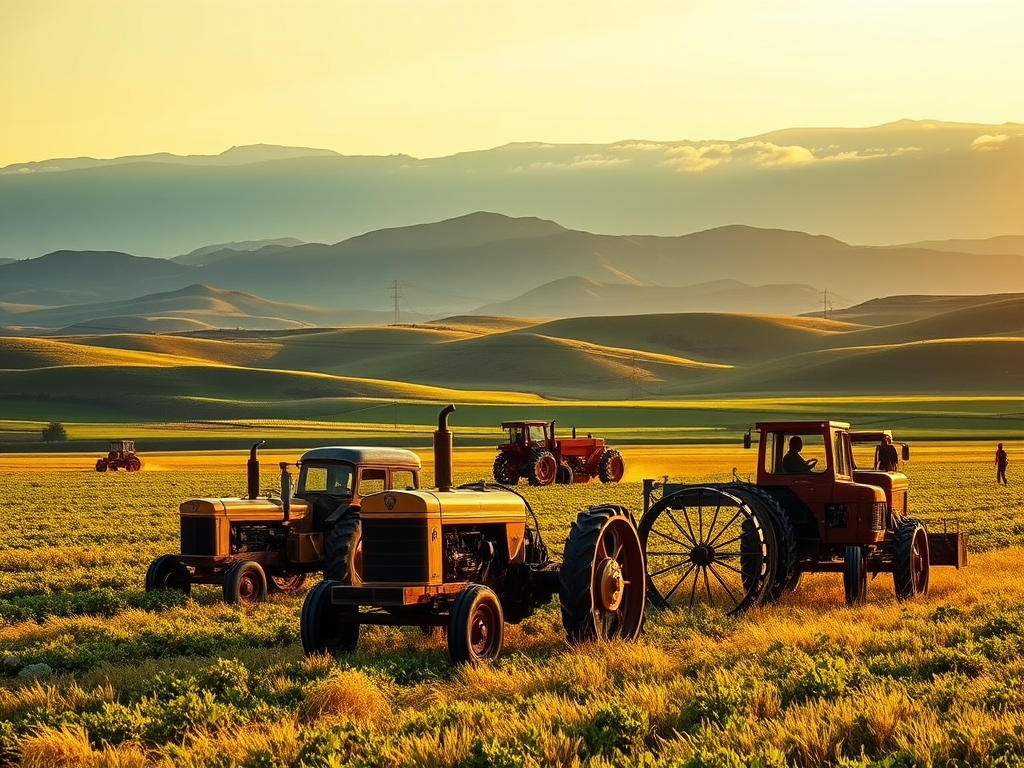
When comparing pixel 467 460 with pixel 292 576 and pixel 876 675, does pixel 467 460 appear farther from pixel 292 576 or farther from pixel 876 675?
pixel 876 675

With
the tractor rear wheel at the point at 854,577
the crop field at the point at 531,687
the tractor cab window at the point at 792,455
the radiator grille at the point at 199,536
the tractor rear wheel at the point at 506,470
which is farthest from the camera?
the tractor rear wheel at the point at 506,470

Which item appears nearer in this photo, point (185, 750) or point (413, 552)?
point (185, 750)

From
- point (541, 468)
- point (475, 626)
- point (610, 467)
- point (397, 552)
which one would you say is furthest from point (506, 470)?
point (397, 552)

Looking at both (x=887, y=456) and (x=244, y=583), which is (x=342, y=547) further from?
(x=887, y=456)

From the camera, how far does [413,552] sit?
539 inches

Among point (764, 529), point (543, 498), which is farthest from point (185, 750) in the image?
point (543, 498)

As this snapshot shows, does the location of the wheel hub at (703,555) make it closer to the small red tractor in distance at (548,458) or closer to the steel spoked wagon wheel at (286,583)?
the steel spoked wagon wheel at (286,583)

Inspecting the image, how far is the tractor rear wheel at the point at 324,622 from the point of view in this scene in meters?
14.3

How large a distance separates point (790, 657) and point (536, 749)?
4610mm

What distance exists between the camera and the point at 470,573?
14664 millimetres

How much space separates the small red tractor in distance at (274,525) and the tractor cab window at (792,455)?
5.26 metres

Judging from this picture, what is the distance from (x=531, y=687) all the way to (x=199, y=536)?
30.1 feet

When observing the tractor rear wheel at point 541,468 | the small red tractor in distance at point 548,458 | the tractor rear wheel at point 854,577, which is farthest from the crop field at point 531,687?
the small red tractor in distance at point 548,458

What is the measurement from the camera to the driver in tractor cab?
18750 mm
